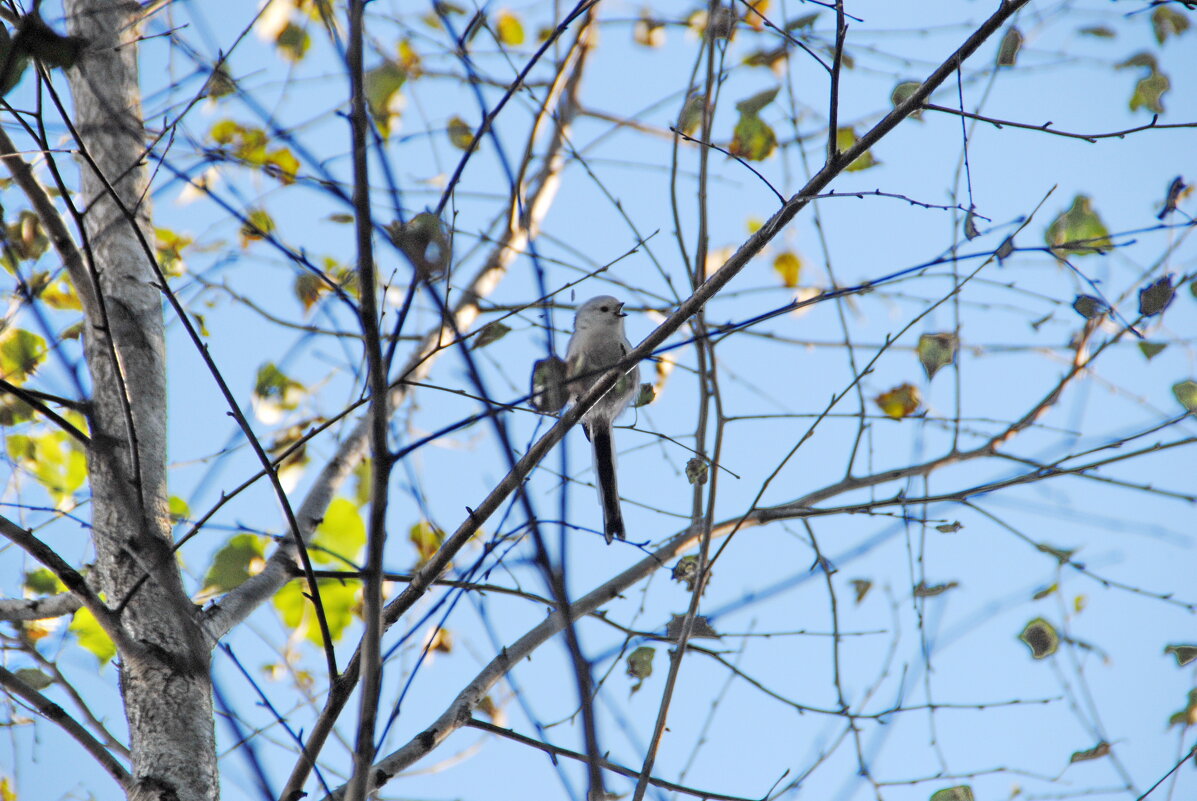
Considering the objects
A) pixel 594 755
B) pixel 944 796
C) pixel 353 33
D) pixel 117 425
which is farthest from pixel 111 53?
pixel 944 796

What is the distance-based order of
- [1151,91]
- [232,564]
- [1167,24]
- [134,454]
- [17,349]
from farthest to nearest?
[1167,24] → [1151,91] → [17,349] → [232,564] → [134,454]

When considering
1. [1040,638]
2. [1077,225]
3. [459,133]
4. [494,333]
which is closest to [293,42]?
[459,133]

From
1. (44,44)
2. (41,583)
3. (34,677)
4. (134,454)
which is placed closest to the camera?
(44,44)

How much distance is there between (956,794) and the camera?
187cm

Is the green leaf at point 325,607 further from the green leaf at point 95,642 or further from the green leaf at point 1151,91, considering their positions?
the green leaf at point 1151,91

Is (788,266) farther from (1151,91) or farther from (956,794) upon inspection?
(956,794)

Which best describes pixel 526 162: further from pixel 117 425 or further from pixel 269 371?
pixel 117 425

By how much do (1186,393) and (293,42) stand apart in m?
2.56

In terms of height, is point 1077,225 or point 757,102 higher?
point 757,102

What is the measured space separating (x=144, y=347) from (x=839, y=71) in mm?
1588

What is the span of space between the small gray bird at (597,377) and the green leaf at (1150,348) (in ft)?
4.57

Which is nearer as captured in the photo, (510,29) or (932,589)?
(932,589)

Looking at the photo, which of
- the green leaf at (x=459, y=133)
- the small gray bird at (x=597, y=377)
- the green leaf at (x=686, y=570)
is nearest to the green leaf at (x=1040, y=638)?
the green leaf at (x=686, y=570)

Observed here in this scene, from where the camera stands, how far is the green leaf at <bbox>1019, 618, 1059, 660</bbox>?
2.20 m
